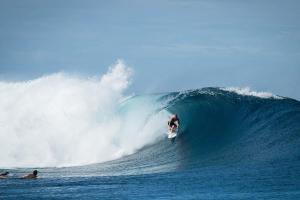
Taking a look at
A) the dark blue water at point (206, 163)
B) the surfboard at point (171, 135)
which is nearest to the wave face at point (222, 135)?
the dark blue water at point (206, 163)

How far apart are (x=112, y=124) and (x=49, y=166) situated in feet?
19.8

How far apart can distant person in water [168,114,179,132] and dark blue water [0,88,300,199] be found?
1.32 feet

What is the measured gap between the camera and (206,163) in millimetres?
23562

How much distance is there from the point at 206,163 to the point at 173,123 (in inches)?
266

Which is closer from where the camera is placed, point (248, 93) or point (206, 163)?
point (206, 163)

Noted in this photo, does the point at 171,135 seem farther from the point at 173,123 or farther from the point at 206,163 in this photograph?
the point at 206,163

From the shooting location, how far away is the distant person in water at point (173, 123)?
30.0m

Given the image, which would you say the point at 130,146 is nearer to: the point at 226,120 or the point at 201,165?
the point at 226,120

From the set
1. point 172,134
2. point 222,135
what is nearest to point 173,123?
point 172,134

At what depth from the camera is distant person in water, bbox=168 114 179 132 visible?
30.0 m

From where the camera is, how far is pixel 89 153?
98.4 ft

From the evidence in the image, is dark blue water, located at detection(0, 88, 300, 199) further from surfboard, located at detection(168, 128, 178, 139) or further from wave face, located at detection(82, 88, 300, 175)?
surfboard, located at detection(168, 128, 178, 139)

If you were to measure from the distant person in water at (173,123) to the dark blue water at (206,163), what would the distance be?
40 cm

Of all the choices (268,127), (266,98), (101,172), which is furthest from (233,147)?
(266,98)
